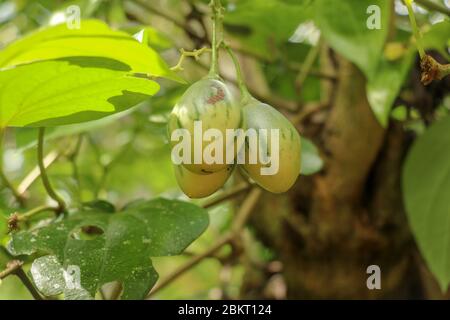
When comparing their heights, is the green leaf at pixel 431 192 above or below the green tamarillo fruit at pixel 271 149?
below

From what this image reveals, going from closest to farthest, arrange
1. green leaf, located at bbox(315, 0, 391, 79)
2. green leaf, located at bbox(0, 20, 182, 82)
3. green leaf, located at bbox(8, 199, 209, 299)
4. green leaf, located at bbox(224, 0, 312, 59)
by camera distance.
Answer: green leaf, located at bbox(0, 20, 182, 82) < green leaf, located at bbox(8, 199, 209, 299) < green leaf, located at bbox(315, 0, 391, 79) < green leaf, located at bbox(224, 0, 312, 59)

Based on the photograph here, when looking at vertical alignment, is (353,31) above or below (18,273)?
above

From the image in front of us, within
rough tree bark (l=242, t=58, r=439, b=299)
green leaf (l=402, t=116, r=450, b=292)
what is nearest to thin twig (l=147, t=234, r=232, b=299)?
rough tree bark (l=242, t=58, r=439, b=299)

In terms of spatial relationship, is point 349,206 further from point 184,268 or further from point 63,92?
point 63,92

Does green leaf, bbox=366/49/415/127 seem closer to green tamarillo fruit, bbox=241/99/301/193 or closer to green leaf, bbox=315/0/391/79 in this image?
green leaf, bbox=315/0/391/79

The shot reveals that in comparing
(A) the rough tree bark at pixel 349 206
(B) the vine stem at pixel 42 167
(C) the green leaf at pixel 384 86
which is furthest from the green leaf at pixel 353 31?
(B) the vine stem at pixel 42 167

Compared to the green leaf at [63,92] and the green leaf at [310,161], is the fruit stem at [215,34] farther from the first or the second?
the green leaf at [310,161]

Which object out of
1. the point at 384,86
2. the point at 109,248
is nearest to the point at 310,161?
the point at 384,86
